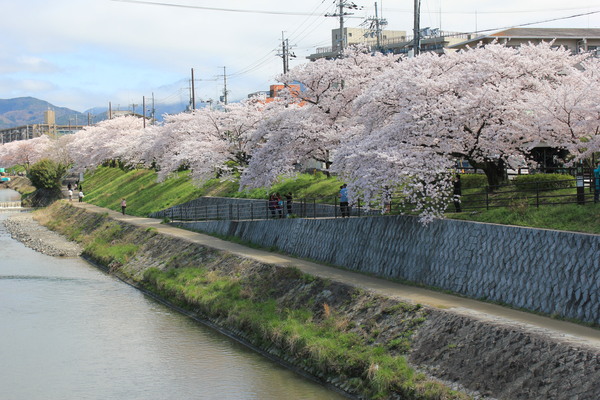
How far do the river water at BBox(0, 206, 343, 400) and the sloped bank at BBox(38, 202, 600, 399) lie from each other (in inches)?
33.8

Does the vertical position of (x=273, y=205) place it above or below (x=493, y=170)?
below

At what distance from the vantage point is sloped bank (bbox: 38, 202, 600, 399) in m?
12.9

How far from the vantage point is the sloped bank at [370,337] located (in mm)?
12945

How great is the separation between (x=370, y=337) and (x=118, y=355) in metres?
8.64

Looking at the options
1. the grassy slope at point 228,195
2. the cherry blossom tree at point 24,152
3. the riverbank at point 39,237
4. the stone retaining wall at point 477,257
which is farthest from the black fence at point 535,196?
the cherry blossom tree at point 24,152

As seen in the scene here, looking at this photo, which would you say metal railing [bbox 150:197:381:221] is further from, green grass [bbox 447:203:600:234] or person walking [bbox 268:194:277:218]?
green grass [bbox 447:203:600:234]

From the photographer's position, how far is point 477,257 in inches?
739

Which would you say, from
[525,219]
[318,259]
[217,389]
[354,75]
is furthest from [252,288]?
[354,75]

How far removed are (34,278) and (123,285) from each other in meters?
5.64

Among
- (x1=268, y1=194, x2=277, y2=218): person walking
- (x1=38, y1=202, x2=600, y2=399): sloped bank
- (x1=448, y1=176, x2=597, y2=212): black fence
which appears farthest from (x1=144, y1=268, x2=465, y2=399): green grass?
(x1=448, y1=176, x2=597, y2=212): black fence

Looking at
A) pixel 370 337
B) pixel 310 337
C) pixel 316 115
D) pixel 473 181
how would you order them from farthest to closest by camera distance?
1. pixel 316 115
2. pixel 473 181
3. pixel 310 337
4. pixel 370 337

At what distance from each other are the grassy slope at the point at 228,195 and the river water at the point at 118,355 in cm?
788

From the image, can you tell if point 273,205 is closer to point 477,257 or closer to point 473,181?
point 473,181

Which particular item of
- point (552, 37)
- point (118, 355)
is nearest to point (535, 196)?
point (118, 355)
